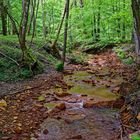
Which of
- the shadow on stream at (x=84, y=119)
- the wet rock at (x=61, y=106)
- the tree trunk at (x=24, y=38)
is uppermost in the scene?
the tree trunk at (x=24, y=38)

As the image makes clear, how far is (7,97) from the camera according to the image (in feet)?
27.7

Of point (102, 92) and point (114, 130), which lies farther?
point (102, 92)

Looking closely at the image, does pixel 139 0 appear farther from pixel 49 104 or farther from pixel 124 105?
pixel 49 104

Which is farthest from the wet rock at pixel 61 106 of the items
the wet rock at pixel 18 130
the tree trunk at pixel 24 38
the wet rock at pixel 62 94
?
the tree trunk at pixel 24 38

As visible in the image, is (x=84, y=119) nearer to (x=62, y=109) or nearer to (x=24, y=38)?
(x=62, y=109)

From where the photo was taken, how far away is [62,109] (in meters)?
7.49

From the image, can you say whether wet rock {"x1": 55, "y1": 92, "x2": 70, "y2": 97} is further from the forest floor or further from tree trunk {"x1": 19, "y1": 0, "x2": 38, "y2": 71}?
tree trunk {"x1": 19, "y1": 0, "x2": 38, "y2": 71}

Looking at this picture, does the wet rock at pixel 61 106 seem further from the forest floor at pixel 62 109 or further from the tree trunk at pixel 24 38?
the tree trunk at pixel 24 38

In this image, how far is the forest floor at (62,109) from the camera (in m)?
5.93

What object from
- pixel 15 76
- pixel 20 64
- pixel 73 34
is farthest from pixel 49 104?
pixel 73 34

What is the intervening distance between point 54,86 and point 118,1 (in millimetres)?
15135

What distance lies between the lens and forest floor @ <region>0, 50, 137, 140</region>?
5.93 meters

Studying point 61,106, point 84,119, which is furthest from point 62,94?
point 84,119

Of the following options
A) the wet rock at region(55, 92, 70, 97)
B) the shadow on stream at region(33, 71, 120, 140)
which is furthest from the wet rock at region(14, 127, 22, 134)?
the wet rock at region(55, 92, 70, 97)
